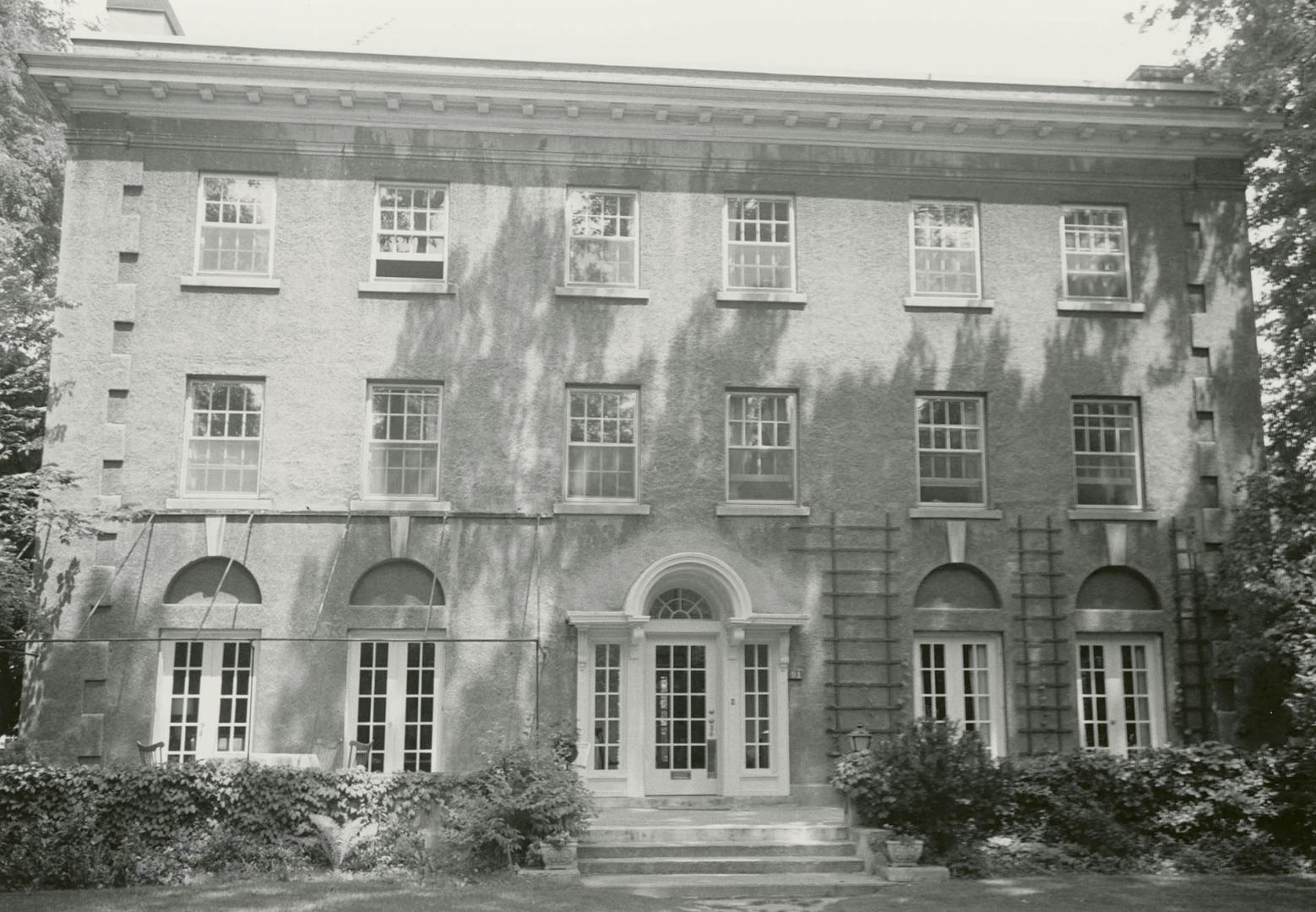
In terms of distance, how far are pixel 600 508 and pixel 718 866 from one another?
5.56 metres

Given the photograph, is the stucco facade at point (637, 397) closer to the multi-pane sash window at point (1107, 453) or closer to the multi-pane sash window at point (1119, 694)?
the multi-pane sash window at point (1119, 694)

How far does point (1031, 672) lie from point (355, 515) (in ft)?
33.0

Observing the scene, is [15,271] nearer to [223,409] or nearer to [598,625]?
[223,409]

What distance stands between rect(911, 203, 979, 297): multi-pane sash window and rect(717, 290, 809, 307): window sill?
195 cm

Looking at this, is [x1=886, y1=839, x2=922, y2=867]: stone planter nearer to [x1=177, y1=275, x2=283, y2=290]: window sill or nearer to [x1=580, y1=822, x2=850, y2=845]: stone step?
[x1=580, y1=822, x2=850, y2=845]: stone step

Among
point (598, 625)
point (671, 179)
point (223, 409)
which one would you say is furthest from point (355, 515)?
point (671, 179)

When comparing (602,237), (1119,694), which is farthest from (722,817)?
(602,237)

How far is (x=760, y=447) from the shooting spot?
61.5ft

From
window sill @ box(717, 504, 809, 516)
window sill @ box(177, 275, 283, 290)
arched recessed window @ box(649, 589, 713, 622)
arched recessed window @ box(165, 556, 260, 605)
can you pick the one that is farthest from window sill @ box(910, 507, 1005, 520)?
window sill @ box(177, 275, 283, 290)

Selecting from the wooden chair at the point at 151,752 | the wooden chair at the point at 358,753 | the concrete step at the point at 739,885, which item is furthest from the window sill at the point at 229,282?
the concrete step at the point at 739,885

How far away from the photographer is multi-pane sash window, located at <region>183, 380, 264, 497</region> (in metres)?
18.0

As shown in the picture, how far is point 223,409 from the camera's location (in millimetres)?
18141

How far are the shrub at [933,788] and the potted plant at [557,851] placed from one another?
357 cm

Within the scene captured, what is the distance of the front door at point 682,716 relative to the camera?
58.6 ft
